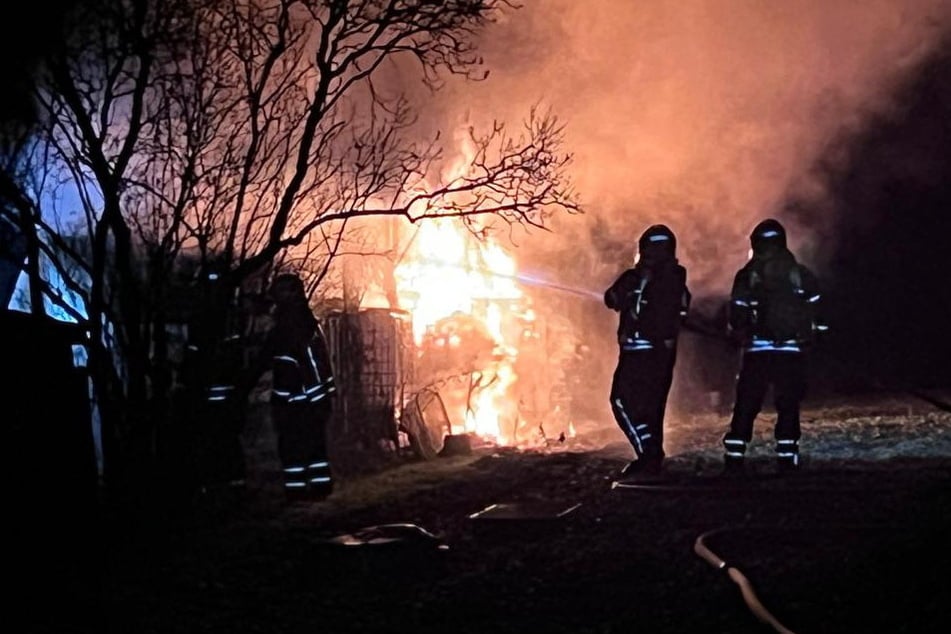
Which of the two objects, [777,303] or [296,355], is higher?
[777,303]

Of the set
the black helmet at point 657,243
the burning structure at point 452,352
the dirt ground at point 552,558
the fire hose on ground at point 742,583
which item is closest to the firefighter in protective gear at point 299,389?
the dirt ground at point 552,558

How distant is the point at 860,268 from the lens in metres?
20.3

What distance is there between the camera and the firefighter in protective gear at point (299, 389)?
9.21 metres

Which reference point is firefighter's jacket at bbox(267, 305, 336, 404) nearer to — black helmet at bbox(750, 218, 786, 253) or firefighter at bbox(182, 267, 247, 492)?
firefighter at bbox(182, 267, 247, 492)

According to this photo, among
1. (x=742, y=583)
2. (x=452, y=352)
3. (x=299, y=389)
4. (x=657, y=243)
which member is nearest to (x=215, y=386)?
(x=299, y=389)

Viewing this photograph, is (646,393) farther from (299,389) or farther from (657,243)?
(299,389)

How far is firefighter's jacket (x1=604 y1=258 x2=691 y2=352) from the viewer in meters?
9.45

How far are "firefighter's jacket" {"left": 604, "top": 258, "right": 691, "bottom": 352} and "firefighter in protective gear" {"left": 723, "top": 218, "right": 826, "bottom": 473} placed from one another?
51 cm

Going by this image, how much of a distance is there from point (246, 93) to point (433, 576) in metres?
5.79

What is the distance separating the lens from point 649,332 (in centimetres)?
957

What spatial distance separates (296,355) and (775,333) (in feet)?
14.0

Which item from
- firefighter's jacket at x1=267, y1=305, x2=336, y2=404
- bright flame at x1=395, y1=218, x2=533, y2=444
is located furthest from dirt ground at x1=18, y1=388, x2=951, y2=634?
bright flame at x1=395, y1=218, x2=533, y2=444

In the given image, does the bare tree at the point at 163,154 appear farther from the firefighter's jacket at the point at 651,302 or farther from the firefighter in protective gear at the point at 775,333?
the firefighter in protective gear at the point at 775,333

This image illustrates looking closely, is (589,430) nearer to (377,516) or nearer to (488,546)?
(377,516)
